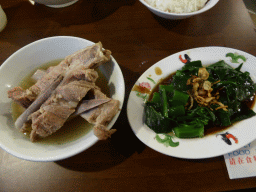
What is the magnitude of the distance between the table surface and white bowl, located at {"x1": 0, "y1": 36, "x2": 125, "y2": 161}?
33 cm

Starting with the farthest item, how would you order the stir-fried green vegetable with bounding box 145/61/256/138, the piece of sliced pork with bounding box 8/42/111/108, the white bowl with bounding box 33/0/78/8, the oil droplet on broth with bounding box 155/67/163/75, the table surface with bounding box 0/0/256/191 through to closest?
1. the white bowl with bounding box 33/0/78/8
2. the oil droplet on broth with bounding box 155/67/163/75
3. the stir-fried green vegetable with bounding box 145/61/256/138
4. the table surface with bounding box 0/0/256/191
5. the piece of sliced pork with bounding box 8/42/111/108

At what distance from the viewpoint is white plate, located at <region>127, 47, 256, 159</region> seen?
1389mm

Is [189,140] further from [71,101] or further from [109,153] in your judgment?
[71,101]

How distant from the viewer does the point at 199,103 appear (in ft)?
5.11

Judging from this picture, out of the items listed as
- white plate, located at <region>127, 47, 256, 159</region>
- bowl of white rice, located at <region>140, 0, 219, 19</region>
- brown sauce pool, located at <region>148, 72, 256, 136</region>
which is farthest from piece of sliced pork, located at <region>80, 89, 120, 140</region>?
bowl of white rice, located at <region>140, 0, 219, 19</region>

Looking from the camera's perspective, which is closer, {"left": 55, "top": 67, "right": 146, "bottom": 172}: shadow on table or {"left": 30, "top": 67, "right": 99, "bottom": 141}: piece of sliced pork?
{"left": 30, "top": 67, "right": 99, "bottom": 141}: piece of sliced pork

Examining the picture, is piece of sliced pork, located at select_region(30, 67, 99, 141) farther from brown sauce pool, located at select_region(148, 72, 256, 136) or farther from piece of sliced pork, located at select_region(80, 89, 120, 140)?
brown sauce pool, located at select_region(148, 72, 256, 136)

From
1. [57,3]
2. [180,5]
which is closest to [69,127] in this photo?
[57,3]

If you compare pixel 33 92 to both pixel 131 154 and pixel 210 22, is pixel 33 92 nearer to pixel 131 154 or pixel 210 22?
pixel 131 154

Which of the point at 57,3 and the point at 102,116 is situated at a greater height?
the point at 57,3

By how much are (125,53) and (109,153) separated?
1073mm

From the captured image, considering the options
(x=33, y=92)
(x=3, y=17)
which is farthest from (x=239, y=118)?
(x=3, y=17)

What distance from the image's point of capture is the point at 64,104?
1192 millimetres

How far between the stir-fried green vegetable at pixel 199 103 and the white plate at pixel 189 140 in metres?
0.06
